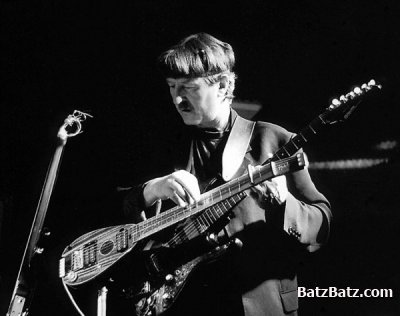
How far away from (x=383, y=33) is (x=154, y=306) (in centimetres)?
160

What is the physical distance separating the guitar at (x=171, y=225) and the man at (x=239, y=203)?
6 centimetres

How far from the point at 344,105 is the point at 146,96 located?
1.22 m

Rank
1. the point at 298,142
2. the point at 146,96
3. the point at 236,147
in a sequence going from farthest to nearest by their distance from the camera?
the point at 146,96
the point at 236,147
the point at 298,142

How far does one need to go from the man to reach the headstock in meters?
0.26

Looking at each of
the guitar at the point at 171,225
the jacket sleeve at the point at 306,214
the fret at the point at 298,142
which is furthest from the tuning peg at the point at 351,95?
the jacket sleeve at the point at 306,214

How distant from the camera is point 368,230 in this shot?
179cm

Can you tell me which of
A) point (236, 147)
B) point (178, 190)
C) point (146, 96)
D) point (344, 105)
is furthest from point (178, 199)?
point (146, 96)

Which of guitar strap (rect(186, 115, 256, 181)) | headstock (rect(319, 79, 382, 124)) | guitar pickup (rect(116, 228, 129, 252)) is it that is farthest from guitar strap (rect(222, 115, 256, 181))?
guitar pickup (rect(116, 228, 129, 252))

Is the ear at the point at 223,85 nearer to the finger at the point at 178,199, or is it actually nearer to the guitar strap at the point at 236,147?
the guitar strap at the point at 236,147

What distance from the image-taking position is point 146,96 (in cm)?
236

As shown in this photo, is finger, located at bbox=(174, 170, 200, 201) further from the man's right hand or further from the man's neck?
the man's neck

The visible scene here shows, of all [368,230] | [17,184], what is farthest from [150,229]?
[17,184]

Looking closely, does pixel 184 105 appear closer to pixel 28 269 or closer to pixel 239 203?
pixel 239 203

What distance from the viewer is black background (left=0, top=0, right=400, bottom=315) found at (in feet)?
6.11
